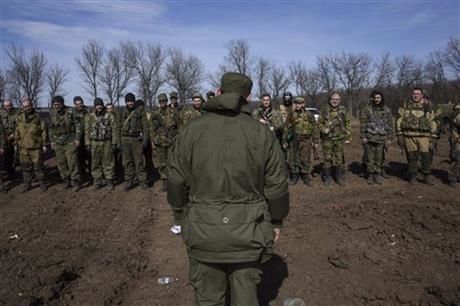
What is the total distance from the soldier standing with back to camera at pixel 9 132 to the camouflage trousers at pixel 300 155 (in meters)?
7.34

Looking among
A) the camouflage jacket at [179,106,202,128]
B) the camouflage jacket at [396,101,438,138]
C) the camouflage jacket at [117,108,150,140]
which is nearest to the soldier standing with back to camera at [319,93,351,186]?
the camouflage jacket at [396,101,438,138]

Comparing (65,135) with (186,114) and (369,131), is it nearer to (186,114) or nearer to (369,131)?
(186,114)

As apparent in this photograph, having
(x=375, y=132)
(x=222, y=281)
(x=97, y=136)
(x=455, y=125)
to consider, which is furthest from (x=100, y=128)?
(x=455, y=125)

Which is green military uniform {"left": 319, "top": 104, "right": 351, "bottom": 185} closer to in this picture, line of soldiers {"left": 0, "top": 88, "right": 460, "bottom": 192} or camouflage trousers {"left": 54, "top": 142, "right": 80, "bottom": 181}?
line of soldiers {"left": 0, "top": 88, "right": 460, "bottom": 192}

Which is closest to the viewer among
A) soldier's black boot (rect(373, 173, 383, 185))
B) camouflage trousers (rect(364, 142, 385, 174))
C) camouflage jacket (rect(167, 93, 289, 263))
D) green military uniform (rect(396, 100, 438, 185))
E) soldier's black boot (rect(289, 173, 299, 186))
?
camouflage jacket (rect(167, 93, 289, 263))

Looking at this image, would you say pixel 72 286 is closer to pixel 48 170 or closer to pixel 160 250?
pixel 160 250

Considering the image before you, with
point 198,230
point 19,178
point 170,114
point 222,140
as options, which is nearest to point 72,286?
point 198,230

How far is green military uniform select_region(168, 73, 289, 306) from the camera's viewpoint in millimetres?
3133

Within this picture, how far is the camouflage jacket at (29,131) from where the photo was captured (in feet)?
33.3

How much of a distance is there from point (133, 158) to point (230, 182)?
7543 mm

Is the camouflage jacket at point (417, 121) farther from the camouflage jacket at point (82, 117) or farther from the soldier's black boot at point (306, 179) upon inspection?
the camouflage jacket at point (82, 117)

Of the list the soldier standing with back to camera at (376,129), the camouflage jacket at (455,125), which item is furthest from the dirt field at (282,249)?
the camouflage jacket at (455,125)

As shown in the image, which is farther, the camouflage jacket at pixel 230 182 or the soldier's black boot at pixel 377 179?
the soldier's black boot at pixel 377 179

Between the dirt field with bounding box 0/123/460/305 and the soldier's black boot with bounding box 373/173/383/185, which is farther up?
the soldier's black boot with bounding box 373/173/383/185
